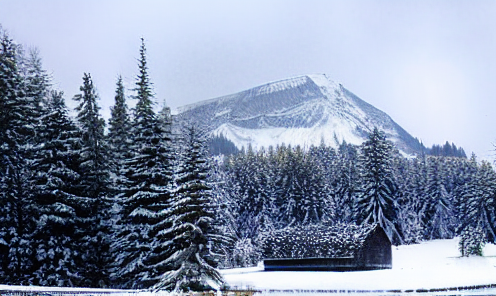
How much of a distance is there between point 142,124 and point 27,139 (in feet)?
34.7

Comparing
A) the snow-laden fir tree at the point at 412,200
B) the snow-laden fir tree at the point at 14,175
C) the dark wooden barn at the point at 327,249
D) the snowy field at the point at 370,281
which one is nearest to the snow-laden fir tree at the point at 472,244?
the snowy field at the point at 370,281

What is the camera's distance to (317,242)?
52.2 meters

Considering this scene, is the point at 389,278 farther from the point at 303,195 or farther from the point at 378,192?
the point at 303,195

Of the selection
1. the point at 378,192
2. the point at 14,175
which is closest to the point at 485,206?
the point at 378,192

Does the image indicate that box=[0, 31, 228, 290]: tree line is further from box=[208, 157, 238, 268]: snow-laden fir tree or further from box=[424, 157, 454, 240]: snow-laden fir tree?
box=[424, 157, 454, 240]: snow-laden fir tree

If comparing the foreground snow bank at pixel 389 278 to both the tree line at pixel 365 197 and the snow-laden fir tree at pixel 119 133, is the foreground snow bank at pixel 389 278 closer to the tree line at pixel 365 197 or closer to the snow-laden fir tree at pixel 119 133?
the snow-laden fir tree at pixel 119 133

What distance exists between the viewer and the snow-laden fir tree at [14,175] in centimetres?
3862

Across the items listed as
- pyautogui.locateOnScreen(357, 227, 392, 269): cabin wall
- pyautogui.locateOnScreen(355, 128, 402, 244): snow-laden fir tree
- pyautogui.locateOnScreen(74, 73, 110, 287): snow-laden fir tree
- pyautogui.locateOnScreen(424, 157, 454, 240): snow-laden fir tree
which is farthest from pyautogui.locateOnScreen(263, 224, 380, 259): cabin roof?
pyautogui.locateOnScreen(424, 157, 454, 240): snow-laden fir tree

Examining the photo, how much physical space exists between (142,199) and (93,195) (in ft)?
16.8

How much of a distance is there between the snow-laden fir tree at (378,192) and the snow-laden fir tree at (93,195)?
44723mm

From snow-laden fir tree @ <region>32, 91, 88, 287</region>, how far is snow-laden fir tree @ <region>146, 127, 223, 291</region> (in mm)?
5923

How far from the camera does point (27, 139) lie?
4475 centimetres

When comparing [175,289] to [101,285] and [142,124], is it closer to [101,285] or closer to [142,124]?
[101,285]

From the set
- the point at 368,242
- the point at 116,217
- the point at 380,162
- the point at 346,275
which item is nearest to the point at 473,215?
the point at 380,162
